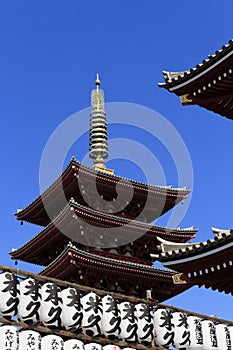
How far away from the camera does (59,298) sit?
1711cm

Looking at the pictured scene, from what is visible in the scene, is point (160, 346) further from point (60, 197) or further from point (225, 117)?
point (60, 197)

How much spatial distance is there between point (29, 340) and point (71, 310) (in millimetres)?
1752

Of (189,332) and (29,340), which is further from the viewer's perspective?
(189,332)

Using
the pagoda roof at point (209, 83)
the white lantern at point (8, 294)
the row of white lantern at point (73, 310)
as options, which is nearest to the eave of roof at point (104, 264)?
the pagoda roof at point (209, 83)

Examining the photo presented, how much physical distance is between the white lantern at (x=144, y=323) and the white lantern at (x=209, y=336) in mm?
1739

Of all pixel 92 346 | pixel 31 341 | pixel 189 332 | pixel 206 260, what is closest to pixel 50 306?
pixel 31 341

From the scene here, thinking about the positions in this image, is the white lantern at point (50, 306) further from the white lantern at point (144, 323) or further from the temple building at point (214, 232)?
the temple building at point (214, 232)

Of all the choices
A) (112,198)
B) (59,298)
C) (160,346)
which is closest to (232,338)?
(160,346)

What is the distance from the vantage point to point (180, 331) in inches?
752

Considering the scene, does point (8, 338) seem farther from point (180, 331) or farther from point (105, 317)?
point (180, 331)

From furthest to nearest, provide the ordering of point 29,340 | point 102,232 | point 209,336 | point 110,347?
point 102,232 → point 209,336 → point 110,347 → point 29,340

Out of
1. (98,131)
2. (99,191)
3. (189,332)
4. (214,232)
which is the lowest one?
(189,332)

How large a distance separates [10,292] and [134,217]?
2259 centimetres

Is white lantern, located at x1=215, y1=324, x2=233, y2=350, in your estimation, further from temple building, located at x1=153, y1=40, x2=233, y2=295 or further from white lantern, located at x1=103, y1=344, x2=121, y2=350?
white lantern, located at x1=103, y1=344, x2=121, y2=350
